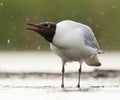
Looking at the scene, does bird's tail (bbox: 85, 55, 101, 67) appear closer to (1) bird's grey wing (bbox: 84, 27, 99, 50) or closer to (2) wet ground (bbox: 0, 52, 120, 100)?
(2) wet ground (bbox: 0, 52, 120, 100)

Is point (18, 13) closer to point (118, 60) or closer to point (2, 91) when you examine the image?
point (118, 60)

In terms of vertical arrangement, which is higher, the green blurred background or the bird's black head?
the green blurred background

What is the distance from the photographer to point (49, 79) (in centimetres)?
984

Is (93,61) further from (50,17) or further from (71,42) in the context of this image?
(50,17)

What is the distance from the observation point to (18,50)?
14.2 meters

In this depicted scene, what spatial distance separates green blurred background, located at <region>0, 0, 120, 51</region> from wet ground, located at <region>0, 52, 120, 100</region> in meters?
0.77

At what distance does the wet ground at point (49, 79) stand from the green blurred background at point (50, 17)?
774 mm

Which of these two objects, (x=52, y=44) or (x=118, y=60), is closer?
(x=52, y=44)

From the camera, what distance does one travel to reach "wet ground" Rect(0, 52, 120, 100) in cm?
776

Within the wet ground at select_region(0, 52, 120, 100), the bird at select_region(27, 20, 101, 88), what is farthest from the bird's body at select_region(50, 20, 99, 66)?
the wet ground at select_region(0, 52, 120, 100)

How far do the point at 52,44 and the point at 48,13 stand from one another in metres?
6.88

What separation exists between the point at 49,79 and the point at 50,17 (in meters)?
5.38

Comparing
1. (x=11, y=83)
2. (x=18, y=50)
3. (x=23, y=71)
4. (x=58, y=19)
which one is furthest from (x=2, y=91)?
(x=58, y=19)

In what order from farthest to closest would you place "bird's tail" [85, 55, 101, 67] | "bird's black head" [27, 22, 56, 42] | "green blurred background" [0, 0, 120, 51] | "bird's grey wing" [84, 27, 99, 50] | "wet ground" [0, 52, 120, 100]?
"green blurred background" [0, 0, 120, 51] → "bird's tail" [85, 55, 101, 67] → "bird's grey wing" [84, 27, 99, 50] → "bird's black head" [27, 22, 56, 42] → "wet ground" [0, 52, 120, 100]
